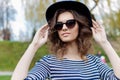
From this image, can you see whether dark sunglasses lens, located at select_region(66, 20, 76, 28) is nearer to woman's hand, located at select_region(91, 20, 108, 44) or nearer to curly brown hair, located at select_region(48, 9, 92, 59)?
curly brown hair, located at select_region(48, 9, 92, 59)

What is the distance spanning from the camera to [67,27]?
2748 millimetres

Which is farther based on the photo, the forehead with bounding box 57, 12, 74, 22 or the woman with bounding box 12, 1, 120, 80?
the forehead with bounding box 57, 12, 74, 22

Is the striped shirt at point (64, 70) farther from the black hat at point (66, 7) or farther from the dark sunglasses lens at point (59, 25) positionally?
the black hat at point (66, 7)

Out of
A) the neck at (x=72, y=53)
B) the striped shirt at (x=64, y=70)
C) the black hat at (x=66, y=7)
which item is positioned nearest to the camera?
the striped shirt at (x=64, y=70)

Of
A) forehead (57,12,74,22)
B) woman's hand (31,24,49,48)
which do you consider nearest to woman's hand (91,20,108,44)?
forehead (57,12,74,22)

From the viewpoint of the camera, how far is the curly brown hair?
9.06ft

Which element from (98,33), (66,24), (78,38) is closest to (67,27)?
(66,24)

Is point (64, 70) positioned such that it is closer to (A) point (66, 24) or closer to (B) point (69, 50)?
(B) point (69, 50)

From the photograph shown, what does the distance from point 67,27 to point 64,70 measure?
311 millimetres

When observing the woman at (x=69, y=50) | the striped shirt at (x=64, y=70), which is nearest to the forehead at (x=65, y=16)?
the woman at (x=69, y=50)

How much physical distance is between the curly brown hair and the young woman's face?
0.03 m

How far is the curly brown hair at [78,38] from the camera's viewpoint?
2762mm

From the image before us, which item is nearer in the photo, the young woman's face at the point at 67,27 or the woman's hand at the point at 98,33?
the young woman's face at the point at 67,27

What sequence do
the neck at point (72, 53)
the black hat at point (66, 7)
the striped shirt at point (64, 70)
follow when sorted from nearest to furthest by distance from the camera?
the striped shirt at point (64, 70)
the neck at point (72, 53)
the black hat at point (66, 7)
